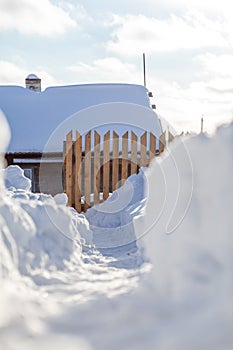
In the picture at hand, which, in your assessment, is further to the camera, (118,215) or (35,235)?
(118,215)

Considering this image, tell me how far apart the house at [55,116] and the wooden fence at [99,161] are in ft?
14.9

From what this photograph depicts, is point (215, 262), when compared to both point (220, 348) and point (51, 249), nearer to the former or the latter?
point (220, 348)

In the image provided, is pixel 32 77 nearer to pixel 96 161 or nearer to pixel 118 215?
pixel 96 161

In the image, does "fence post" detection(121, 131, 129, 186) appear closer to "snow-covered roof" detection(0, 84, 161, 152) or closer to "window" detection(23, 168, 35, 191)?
"snow-covered roof" detection(0, 84, 161, 152)

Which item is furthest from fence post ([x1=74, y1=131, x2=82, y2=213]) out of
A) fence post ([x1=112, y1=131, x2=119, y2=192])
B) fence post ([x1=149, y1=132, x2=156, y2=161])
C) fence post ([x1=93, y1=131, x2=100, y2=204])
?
fence post ([x1=149, y1=132, x2=156, y2=161])

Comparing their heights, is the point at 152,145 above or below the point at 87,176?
above

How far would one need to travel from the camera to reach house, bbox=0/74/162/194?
13.0m

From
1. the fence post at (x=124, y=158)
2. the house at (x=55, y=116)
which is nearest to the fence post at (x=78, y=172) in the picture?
the fence post at (x=124, y=158)

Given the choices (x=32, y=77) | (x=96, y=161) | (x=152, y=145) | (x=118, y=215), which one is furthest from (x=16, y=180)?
(x=32, y=77)

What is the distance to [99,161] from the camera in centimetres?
823

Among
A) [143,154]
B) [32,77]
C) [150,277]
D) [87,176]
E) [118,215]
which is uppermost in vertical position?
[32,77]

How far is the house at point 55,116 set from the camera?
1304 cm

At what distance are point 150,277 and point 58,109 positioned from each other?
1407 cm

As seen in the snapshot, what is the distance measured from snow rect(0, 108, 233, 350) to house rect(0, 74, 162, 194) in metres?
10.3
